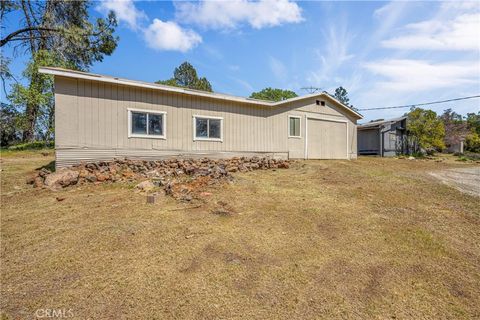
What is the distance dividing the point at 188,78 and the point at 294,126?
89.7ft

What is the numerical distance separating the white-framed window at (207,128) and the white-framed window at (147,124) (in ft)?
4.35

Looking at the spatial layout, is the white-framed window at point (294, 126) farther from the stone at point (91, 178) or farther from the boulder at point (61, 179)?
the boulder at point (61, 179)

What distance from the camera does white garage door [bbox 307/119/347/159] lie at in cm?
1446

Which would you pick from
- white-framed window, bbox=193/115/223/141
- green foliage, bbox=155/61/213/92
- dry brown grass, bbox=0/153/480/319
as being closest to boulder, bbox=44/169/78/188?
dry brown grass, bbox=0/153/480/319

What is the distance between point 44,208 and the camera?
566cm

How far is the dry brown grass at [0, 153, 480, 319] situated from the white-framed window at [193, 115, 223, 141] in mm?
4942

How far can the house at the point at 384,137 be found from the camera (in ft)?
69.3

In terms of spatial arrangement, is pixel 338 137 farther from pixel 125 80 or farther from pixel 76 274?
pixel 76 274

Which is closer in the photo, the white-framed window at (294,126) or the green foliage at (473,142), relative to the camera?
the white-framed window at (294,126)

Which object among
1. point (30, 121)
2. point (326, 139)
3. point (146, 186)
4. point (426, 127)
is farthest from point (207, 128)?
point (426, 127)

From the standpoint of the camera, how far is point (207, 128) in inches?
441

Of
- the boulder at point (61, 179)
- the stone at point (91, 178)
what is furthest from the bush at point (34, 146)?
the stone at point (91, 178)

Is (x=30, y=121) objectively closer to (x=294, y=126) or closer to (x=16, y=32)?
(x=16, y=32)

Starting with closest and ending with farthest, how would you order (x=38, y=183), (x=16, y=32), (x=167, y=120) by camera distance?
(x=38, y=183)
(x=167, y=120)
(x=16, y=32)
